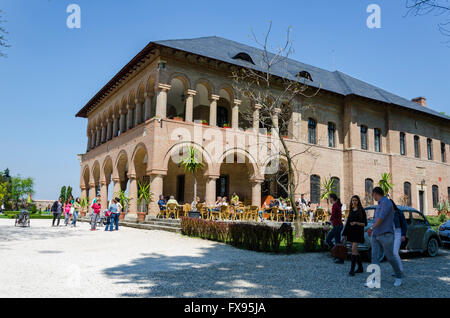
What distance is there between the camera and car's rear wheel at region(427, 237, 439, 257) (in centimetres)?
973

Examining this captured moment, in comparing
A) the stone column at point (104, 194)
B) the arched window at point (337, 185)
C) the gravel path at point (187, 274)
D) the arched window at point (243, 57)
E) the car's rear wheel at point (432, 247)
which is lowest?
the gravel path at point (187, 274)

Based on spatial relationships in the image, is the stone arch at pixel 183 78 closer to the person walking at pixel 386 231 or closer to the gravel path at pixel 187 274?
the gravel path at pixel 187 274

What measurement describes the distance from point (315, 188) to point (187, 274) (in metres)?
19.0

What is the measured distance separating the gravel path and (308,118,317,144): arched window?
1497 centimetres

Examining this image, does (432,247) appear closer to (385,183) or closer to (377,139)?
(385,183)

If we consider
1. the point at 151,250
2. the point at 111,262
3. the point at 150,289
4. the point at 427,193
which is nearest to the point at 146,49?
the point at 151,250

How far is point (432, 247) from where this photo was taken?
9.80m

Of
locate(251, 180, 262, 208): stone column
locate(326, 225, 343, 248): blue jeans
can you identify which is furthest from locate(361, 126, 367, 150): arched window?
locate(326, 225, 343, 248): blue jeans

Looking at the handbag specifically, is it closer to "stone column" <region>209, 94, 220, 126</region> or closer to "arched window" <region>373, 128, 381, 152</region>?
"stone column" <region>209, 94, 220, 126</region>

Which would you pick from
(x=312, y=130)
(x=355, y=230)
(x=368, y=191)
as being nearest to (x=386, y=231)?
(x=355, y=230)

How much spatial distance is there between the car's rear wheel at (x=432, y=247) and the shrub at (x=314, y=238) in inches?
113

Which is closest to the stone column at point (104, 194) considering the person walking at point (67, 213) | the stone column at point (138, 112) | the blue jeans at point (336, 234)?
the person walking at point (67, 213)

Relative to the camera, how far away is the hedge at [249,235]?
9750mm
